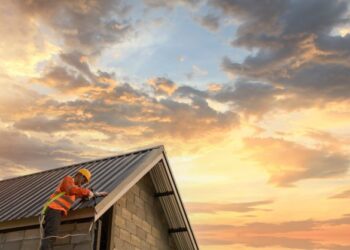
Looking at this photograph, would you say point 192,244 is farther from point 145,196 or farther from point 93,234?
point 93,234

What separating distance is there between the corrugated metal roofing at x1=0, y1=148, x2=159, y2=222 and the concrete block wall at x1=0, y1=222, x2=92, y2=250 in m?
0.42

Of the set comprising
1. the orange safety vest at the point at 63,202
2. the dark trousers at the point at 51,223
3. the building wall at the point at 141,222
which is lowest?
the dark trousers at the point at 51,223

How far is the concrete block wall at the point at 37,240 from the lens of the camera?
985 centimetres

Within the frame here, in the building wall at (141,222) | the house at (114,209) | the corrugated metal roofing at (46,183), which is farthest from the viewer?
the building wall at (141,222)

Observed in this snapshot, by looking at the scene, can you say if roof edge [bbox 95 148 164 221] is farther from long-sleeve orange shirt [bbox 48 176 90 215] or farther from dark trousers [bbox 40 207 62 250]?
dark trousers [bbox 40 207 62 250]

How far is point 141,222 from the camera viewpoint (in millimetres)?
13336

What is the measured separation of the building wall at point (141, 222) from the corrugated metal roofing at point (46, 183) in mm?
836

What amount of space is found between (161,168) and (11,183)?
22.3ft

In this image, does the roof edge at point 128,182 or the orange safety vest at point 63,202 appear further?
the roof edge at point 128,182

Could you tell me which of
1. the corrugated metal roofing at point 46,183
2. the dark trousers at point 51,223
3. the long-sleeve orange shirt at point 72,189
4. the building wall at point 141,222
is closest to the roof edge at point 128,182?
the corrugated metal roofing at point 46,183

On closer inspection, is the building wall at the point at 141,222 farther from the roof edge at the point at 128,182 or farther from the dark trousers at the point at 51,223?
the dark trousers at the point at 51,223

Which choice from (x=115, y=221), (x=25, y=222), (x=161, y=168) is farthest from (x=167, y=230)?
(x=25, y=222)

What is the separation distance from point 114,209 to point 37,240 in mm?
2313

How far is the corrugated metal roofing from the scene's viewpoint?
11219mm
